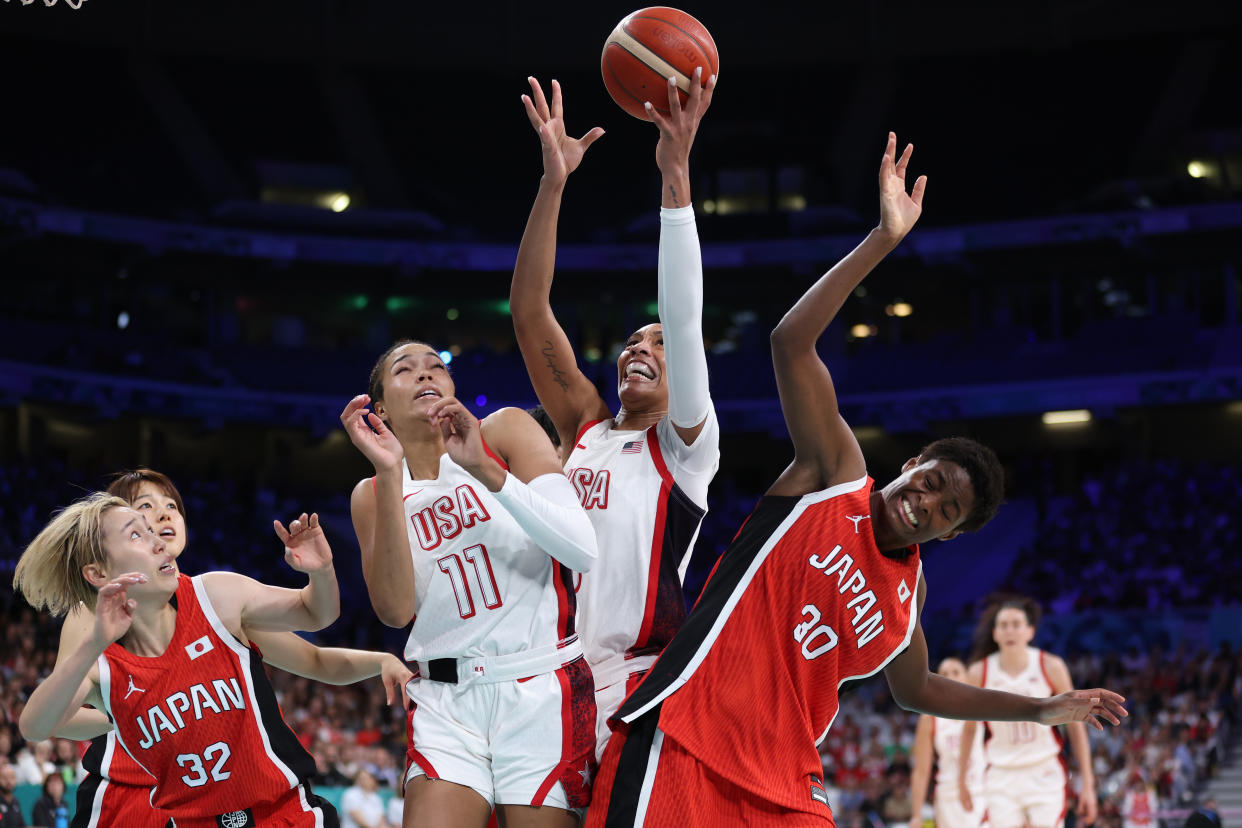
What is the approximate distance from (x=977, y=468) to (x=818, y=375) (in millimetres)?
496

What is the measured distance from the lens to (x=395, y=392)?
162 inches

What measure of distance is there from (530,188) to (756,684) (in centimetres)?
3026

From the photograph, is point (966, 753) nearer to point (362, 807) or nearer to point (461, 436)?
point (362, 807)

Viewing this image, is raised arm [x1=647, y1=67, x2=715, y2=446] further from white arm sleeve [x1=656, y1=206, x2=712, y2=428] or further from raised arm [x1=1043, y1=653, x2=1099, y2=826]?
raised arm [x1=1043, y1=653, x2=1099, y2=826]

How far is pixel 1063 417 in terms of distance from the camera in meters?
30.3

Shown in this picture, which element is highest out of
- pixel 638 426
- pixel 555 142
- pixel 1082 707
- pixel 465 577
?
pixel 555 142

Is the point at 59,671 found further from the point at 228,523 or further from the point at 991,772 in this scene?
the point at 228,523

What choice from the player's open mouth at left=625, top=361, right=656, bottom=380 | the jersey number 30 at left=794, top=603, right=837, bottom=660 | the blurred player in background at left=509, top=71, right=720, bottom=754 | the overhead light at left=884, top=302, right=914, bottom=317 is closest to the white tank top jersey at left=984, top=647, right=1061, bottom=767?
the blurred player in background at left=509, top=71, right=720, bottom=754

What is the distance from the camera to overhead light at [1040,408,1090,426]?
30031 mm

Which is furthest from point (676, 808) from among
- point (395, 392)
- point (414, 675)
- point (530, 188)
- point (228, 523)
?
point (530, 188)

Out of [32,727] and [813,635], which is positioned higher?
[813,635]

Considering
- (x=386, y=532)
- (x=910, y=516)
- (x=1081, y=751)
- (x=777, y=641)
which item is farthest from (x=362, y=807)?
(x=910, y=516)

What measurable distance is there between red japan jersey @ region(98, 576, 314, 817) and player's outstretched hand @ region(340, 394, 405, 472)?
3.10ft

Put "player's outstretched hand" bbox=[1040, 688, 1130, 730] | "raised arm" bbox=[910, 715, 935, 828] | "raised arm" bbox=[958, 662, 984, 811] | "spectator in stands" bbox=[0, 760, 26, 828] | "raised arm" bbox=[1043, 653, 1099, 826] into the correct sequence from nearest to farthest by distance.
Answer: "player's outstretched hand" bbox=[1040, 688, 1130, 730] < "raised arm" bbox=[1043, 653, 1099, 826] < "raised arm" bbox=[958, 662, 984, 811] < "raised arm" bbox=[910, 715, 935, 828] < "spectator in stands" bbox=[0, 760, 26, 828]
